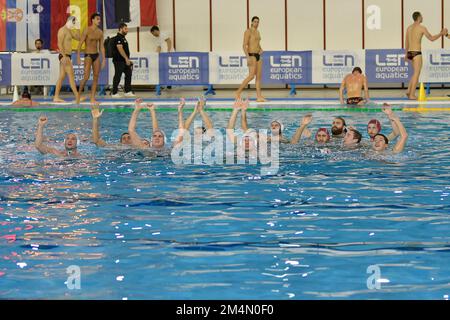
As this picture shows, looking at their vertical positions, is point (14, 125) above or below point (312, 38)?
below

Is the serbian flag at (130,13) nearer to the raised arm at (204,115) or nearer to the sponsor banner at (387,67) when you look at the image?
the sponsor banner at (387,67)

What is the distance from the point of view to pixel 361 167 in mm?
10188

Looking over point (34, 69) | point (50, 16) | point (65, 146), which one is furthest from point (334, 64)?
point (65, 146)

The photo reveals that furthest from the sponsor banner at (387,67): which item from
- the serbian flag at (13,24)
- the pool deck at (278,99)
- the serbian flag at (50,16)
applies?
the serbian flag at (13,24)

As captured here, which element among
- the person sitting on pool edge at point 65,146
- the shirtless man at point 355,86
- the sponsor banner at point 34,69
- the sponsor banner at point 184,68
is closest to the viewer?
the person sitting on pool edge at point 65,146

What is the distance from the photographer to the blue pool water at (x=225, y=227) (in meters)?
5.34

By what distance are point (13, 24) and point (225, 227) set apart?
1956 cm

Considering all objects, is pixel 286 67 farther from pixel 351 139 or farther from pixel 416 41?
pixel 351 139

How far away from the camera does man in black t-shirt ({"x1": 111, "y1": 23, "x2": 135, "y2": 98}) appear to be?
68.4 ft

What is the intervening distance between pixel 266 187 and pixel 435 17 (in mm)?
18125

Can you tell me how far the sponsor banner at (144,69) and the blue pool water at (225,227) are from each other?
1112 centimetres

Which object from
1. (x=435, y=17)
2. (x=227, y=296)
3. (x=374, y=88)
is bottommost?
(x=227, y=296)

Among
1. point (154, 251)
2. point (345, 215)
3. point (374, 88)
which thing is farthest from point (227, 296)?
point (374, 88)

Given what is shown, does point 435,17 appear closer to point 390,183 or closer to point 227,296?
point 390,183
